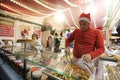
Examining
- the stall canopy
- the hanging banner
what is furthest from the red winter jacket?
the hanging banner

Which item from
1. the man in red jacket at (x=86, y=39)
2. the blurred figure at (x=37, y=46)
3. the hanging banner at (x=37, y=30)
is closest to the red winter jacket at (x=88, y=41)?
the man in red jacket at (x=86, y=39)

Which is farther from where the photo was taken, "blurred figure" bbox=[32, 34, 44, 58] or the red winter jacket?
"blurred figure" bbox=[32, 34, 44, 58]

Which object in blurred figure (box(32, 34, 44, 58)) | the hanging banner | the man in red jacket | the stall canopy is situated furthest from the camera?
the hanging banner

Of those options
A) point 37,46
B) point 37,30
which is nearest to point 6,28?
point 37,30

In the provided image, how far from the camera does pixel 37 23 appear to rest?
6742 mm

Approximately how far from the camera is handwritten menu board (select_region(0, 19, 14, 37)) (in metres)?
4.73

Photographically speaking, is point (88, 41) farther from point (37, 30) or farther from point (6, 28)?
point (37, 30)

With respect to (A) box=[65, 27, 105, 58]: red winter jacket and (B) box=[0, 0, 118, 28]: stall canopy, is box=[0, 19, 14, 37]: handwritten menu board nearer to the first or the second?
(B) box=[0, 0, 118, 28]: stall canopy

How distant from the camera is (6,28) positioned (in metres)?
4.92

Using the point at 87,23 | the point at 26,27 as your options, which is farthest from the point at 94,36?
the point at 26,27

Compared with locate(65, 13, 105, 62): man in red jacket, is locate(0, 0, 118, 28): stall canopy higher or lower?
higher

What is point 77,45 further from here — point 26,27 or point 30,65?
point 26,27

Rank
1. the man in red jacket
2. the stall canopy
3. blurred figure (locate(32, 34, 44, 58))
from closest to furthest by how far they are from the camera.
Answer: the man in red jacket
blurred figure (locate(32, 34, 44, 58))
the stall canopy

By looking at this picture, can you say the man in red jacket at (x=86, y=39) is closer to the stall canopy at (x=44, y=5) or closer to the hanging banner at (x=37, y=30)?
the stall canopy at (x=44, y=5)
